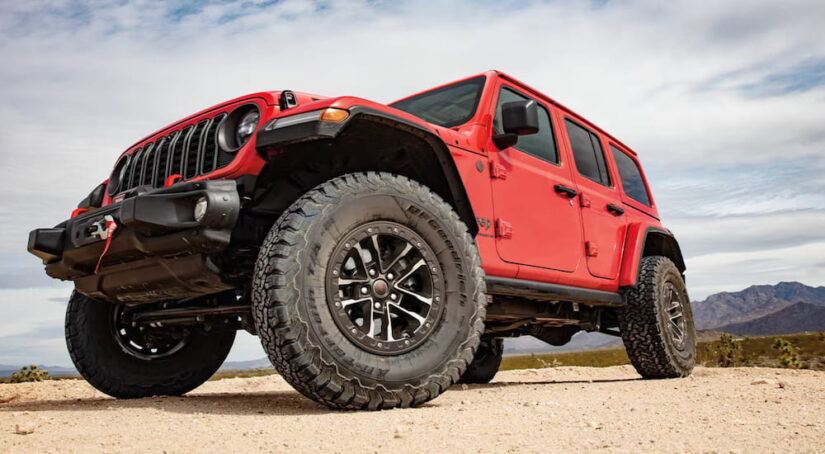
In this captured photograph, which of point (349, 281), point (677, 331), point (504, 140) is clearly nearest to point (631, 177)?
point (677, 331)

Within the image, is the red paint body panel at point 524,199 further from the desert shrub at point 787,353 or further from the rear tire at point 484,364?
the desert shrub at point 787,353

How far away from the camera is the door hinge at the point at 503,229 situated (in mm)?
4207

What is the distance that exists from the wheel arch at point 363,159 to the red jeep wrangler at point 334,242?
0.04 ft

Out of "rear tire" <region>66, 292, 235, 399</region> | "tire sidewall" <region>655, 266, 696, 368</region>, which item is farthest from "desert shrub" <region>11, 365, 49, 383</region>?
"tire sidewall" <region>655, 266, 696, 368</region>

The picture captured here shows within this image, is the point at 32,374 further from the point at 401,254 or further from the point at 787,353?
the point at 787,353

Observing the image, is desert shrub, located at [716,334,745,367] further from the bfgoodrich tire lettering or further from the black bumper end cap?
the black bumper end cap

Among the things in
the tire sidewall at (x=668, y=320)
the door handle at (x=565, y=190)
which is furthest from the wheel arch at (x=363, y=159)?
the tire sidewall at (x=668, y=320)

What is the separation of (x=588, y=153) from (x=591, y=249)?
1.05 m

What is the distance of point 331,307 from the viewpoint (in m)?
3.02

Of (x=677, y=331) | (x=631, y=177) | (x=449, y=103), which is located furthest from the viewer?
(x=631, y=177)

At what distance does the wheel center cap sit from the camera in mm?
3166

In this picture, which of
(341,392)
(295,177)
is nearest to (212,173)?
(295,177)

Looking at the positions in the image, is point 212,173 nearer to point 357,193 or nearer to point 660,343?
point 357,193

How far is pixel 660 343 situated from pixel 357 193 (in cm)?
374
